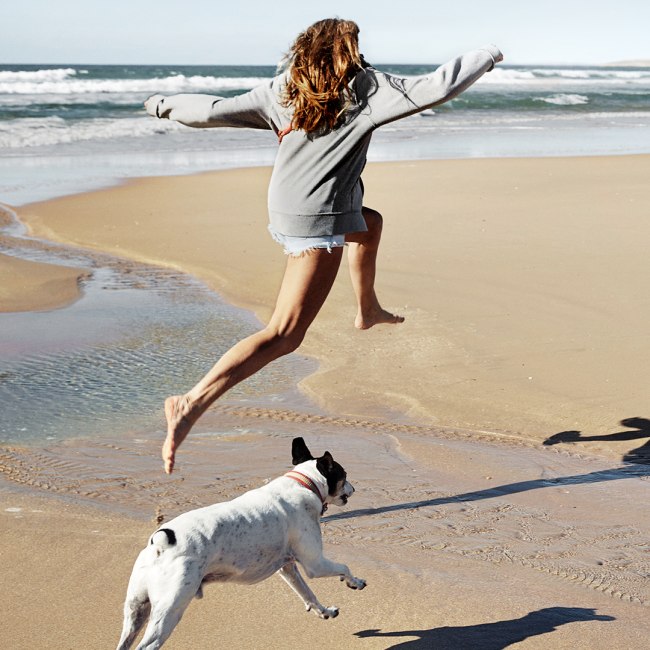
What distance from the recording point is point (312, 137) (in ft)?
11.6

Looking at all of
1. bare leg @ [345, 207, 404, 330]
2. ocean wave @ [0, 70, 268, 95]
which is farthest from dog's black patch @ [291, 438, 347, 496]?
ocean wave @ [0, 70, 268, 95]

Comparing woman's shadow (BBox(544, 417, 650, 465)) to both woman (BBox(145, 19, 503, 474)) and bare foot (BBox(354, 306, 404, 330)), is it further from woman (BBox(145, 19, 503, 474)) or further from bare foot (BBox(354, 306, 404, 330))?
woman (BBox(145, 19, 503, 474))

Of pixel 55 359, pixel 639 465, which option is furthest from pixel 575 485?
pixel 55 359

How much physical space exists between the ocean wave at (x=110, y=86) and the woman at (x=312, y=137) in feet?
130

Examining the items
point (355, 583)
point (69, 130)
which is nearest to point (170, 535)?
point (355, 583)

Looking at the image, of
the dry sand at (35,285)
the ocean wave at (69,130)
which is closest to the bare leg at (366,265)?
the dry sand at (35,285)

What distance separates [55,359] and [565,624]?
4533 millimetres

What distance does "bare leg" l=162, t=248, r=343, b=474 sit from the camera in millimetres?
3666

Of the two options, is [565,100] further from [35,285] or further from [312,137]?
[312,137]

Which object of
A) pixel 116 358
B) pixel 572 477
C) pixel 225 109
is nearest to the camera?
pixel 225 109

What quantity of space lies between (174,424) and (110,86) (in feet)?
149

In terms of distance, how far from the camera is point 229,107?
372cm

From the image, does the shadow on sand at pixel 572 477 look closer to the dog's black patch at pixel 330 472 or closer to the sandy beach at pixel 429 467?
the sandy beach at pixel 429 467

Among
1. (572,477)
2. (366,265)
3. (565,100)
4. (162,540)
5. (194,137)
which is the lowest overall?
(565,100)
